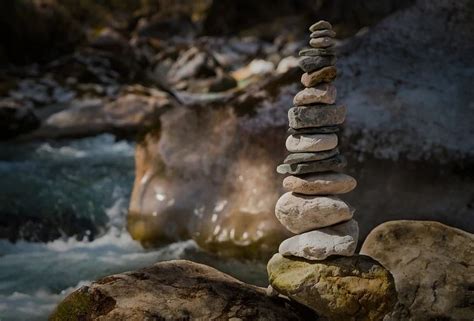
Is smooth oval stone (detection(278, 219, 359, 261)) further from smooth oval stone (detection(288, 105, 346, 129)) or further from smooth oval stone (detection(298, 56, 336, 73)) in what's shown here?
smooth oval stone (detection(298, 56, 336, 73))

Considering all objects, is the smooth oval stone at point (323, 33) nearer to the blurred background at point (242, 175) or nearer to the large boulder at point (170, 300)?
the large boulder at point (170, 300)

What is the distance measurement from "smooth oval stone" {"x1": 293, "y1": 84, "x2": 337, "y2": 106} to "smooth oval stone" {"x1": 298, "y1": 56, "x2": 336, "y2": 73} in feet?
0.67

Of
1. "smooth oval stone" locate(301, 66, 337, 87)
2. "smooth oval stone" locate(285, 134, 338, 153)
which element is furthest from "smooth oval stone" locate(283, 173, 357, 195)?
"smooth oval stone" locate(301, 66, 337, 87)

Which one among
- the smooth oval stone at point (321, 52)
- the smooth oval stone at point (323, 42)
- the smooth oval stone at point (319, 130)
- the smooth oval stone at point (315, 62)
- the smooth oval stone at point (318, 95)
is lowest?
the smooth oval stone at point (319, 130)

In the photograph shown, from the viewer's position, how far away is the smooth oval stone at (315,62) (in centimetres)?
515

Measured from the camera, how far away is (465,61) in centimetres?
889

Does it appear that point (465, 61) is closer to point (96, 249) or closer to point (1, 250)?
point (96, 249)

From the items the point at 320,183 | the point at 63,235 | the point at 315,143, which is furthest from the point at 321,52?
the point at 63,235

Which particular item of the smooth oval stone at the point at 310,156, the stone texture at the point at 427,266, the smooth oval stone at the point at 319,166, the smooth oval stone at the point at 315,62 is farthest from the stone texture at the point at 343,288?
the smooth oval stone at the point at 315,62

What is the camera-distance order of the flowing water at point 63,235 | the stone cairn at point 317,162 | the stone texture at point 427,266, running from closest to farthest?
the stone cairn at point 317,162
the stone texture at point 427,266
the flowing water at point 63,235

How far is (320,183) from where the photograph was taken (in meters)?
5.17

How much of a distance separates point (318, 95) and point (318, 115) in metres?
0.21

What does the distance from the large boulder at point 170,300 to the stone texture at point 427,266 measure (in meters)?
1.22

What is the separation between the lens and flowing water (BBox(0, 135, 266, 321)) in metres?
7.38
